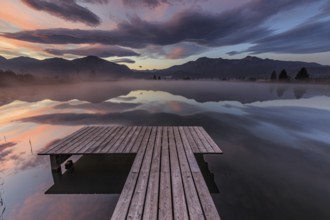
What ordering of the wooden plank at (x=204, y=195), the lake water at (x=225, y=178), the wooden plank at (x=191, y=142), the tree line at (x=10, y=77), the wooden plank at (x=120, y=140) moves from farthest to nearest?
the tree line at (x=10, y=77)
the wooden plank at (x=120, y=140)
the wooden plank at (x=191, y=142)
the lake water at (x=225, y=178)
the wooden plank at (x=204, y=195)

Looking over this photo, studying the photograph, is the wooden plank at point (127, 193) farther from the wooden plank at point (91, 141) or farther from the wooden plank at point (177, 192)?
the wooden plank at point (91, 141)

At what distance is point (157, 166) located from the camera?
6227mm

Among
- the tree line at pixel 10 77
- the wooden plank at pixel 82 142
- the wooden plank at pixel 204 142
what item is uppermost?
the tree line at pixel 10 77

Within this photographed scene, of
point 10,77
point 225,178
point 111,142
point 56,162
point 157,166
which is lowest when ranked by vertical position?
point 225,178

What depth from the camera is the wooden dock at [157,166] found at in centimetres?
415

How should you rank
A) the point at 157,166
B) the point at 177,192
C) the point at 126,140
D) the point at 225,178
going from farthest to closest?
1. the point at 126,140
2. the point at 225,178
3. the point at 157,166
4. the point at 177,192

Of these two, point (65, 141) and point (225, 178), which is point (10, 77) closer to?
point (65, 141)

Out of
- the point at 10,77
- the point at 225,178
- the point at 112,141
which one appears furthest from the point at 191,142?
the point at 10,77

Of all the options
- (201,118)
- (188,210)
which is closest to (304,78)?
(201,118)

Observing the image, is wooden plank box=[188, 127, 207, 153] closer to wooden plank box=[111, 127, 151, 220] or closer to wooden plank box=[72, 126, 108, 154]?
wooden plank box=[111, 127, 151, 220]

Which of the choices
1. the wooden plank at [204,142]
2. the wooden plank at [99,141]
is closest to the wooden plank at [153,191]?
the wooden plank at [204,142]

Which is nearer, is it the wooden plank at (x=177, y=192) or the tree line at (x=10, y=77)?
the wooden plank at (x=177, y=192)

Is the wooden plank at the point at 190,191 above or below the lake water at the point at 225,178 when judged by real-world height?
above

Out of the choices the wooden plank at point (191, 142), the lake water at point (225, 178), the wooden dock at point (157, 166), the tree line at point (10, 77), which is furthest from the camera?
the tree line at point (10, 77)
